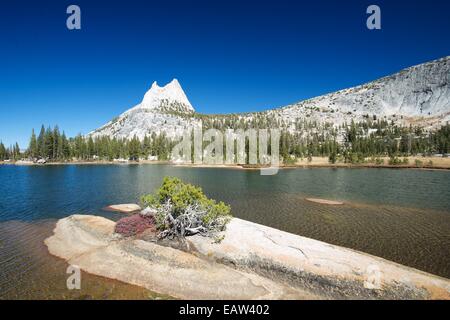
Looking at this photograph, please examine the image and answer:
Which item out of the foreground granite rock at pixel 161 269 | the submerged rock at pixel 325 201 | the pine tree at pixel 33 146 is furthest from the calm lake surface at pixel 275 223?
the pine tree at pixel 33 146

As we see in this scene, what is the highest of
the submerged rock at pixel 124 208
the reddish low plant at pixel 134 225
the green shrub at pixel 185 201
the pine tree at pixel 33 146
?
the pine tree at pixel 33 146

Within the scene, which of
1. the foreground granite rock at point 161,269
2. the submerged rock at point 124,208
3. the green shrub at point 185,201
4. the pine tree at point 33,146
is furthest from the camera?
the pine tree at point 33,146

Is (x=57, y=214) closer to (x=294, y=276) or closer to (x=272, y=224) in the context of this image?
(x=272, y=224)

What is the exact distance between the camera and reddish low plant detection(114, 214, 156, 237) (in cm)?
2657

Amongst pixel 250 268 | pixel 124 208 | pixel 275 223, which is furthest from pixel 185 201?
pixel 124 208

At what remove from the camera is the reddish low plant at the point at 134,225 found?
87.2 feet

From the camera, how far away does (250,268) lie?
19203 millimetres

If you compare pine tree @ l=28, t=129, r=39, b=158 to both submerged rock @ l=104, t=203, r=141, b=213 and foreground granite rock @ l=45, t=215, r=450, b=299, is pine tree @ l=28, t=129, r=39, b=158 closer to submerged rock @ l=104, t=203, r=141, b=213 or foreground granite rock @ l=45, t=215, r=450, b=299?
submerged rock @ l=104, t=203, r=141, b=213

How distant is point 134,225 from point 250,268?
571 inches

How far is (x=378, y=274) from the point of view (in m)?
17.2

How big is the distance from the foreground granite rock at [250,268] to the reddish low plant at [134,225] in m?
1.49

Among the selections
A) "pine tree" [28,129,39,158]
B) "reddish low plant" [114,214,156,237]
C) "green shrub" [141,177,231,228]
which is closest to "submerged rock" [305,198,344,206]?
"green shrub" [141,177,231,228]

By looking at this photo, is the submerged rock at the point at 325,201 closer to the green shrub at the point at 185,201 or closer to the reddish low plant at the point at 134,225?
the green shrub at the point at 185,201

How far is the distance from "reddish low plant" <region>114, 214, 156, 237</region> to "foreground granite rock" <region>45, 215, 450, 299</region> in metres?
1.49
